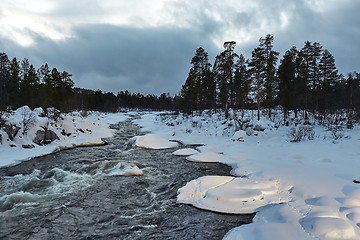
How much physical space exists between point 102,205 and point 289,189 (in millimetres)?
6449

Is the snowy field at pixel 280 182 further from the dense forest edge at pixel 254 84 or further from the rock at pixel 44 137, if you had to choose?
the dense forest edge at pixel 254 84

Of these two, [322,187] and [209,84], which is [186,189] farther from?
[209,84]

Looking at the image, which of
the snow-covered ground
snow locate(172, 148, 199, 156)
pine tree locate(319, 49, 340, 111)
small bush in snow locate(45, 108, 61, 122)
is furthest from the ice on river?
pine tree locate(319, 49, 340, 111)

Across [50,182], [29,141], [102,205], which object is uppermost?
[29,141]

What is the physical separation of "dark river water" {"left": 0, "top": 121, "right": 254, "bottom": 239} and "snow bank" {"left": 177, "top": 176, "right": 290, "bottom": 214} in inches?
14.1

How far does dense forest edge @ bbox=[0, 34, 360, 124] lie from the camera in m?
35.6

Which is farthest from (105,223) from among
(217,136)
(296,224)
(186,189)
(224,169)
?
(217,136)

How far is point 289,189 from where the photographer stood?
10930mm

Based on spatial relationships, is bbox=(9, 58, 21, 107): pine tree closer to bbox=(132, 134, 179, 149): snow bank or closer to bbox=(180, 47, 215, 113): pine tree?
bbox=(180, 47, 215, 113): pine tree

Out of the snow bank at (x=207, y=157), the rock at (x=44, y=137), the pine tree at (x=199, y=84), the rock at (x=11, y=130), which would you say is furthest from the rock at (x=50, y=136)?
the pine tree at (x=199, y=84)

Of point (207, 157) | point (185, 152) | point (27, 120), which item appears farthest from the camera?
point (27, 120)

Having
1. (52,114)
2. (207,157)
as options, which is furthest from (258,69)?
(52,114)

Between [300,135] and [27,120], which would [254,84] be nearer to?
[300,135]

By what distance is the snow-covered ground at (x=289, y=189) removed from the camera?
743 centimetres
